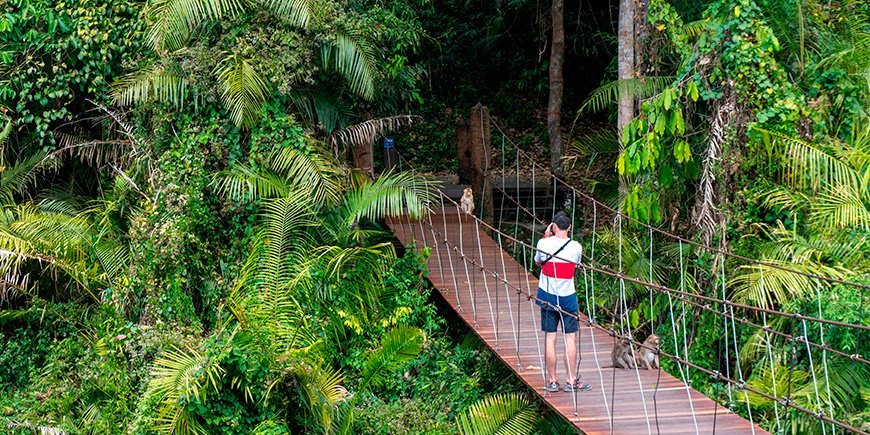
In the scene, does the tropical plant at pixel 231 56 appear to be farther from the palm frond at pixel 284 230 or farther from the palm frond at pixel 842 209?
the palm frond at pixel 842 209

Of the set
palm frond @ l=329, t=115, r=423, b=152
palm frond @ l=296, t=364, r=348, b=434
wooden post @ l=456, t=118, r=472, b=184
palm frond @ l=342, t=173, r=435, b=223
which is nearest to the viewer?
palm frond @ l=296, t=364, r=348, b=434

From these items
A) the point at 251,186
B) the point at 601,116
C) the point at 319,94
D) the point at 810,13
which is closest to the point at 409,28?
the point at 319,94

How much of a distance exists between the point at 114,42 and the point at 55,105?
0.90 metres

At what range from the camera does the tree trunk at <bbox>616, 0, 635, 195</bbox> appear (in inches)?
318

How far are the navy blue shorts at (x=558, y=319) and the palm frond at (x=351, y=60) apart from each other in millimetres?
2981

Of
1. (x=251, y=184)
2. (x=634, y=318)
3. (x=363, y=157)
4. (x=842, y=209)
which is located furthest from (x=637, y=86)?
(x=251, y=184)

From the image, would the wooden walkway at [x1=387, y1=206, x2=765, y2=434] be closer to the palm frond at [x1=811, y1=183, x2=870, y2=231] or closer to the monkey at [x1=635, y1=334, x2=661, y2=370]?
the monkey at [x1=635, y1=334, x2=661, y2=370]

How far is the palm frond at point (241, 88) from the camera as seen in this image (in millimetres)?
7148

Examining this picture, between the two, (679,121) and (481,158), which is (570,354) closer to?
(679,121)

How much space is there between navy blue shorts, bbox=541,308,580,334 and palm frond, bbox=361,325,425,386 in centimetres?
94

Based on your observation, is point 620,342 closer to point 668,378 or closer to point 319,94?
point 668,378

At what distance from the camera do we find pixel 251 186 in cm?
717

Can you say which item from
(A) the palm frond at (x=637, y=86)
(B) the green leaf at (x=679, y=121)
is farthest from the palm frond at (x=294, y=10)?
(B) the green leaf at (x=679, y=121)

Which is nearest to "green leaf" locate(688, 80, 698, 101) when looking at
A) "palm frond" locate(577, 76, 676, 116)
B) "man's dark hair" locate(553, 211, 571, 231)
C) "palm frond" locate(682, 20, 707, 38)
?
"palm frond" locate(682, 20, 707, 38)
